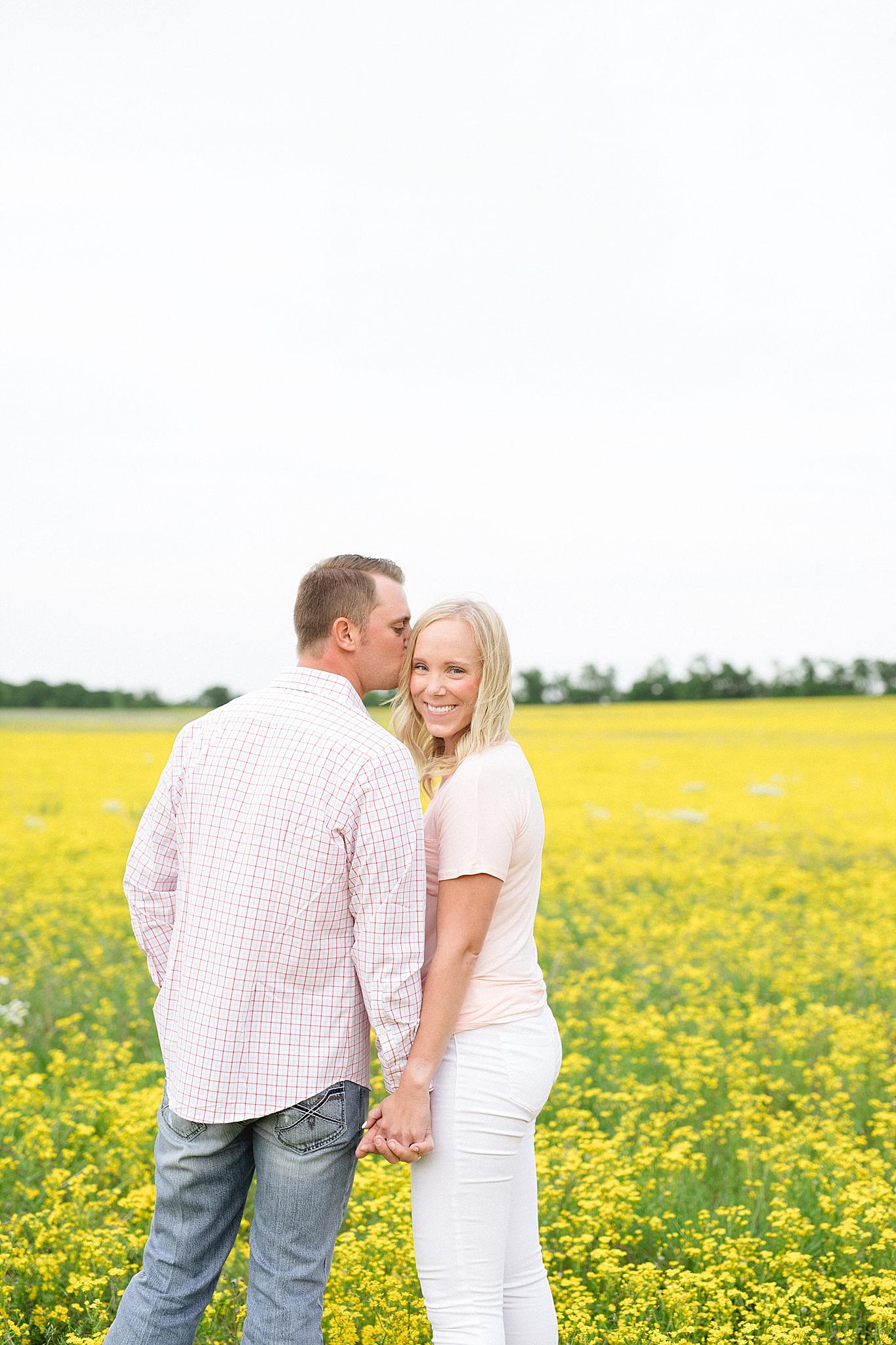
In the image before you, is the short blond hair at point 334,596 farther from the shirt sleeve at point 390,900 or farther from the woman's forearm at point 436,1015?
the woman's forearm at point 436,1015

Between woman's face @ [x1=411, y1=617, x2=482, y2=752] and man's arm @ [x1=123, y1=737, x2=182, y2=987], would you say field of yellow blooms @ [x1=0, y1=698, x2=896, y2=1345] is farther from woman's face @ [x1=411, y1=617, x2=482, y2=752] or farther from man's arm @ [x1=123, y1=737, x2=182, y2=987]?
woman's face @ [x1=411, y1=617, x2=482, y2=752]

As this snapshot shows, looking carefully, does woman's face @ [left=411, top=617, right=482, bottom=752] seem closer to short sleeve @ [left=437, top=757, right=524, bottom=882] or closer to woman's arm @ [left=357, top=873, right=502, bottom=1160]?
short sleeve @ [left=437, top=757, right=524, bottom=882]

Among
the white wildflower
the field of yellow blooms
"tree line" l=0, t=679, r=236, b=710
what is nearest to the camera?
the field of yellow blooms

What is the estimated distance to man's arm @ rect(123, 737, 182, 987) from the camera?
308 centimetres

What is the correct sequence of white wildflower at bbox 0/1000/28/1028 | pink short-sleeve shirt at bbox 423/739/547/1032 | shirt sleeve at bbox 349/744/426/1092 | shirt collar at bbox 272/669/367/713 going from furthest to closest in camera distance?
white wildflower at bbox 0/1000/28/1028 < shirt collar at bbox 272/669/367/713 < pink short-sleeve shirt at bbox 423/739/547/1032 < shirt sleeve at bbox 349/744/426/1092

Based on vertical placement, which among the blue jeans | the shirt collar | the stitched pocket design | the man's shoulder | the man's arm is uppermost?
the shirt collar

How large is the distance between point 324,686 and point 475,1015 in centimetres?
91

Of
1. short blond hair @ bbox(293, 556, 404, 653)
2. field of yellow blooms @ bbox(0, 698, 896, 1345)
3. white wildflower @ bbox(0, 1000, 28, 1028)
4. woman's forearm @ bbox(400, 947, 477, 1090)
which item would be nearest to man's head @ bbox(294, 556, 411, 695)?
short blond hair @ bbox(293, 556, 404, 653)

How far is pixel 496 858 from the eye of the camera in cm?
284

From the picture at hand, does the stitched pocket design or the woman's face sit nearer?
the stitched pocket design

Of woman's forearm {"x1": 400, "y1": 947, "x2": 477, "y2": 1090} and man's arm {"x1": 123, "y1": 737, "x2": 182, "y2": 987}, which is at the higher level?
man's arm {"x1": 123, "y1": 737, "x2": 182, "y2": 987}

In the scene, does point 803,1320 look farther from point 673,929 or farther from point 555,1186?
point 673,929

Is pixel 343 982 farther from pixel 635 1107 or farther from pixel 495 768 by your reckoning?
pixel 635 1107

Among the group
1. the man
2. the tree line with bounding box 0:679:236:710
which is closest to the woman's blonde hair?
the man
